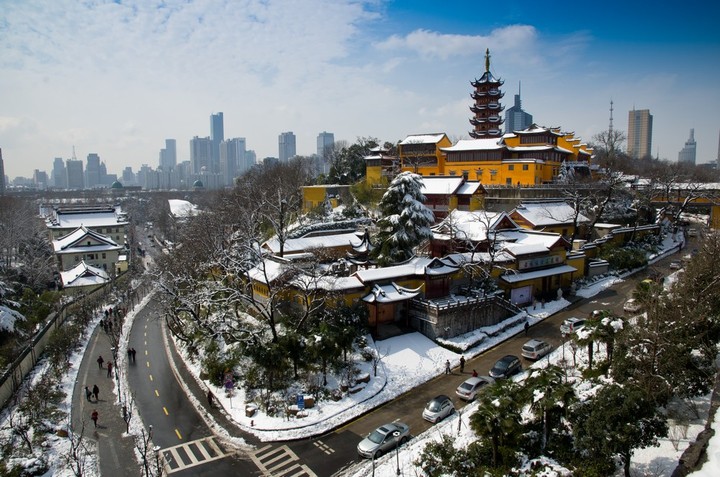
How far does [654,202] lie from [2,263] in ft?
223

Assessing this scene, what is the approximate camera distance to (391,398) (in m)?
20.8

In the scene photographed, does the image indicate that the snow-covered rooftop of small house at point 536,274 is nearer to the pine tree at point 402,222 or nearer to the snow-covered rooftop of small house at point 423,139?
the pine tree at point 402,222

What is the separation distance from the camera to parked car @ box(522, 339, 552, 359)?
912 inches

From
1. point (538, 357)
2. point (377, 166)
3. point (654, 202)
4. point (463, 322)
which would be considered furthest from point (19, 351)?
point (654, 202)

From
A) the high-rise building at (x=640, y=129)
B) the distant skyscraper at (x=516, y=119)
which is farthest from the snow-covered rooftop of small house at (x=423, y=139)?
the high-rise building at (x=640, y=129)

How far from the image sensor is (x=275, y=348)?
72.2 feet

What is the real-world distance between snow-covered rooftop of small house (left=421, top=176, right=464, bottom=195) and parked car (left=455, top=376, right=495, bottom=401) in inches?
977

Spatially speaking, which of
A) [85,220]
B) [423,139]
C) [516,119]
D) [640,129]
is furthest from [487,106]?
[640,129]

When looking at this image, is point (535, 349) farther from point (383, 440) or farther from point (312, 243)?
point (312, 243)

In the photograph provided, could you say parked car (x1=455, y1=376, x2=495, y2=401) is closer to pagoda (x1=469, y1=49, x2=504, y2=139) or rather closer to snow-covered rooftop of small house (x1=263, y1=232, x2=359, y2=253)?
snow-covered rooftop of small house (x1=263, y1=232, x2=359, y2=253)

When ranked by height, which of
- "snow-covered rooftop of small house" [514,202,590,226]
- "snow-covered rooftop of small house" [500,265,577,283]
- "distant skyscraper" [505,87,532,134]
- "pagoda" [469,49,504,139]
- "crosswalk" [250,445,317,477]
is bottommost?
"crosswalk" [250,445,317,477]

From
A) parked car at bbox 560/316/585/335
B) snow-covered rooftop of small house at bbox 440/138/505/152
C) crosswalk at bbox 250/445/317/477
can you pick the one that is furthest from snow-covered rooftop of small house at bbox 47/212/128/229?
parked car at bbox 560/316/585/335

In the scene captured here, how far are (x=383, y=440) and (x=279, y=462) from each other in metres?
3.73

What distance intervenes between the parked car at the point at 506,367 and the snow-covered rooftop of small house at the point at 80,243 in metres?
49.9
